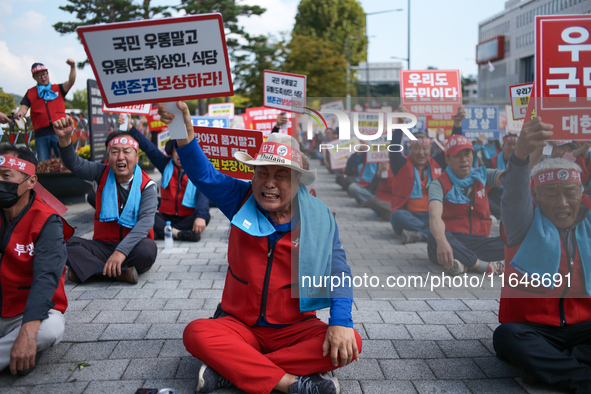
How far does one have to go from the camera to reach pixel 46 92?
24.4ft

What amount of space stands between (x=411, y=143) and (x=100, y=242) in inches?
132

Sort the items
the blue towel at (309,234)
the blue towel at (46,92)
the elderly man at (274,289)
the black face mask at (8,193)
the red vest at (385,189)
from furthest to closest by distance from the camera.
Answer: the blue towel at (46,92) < the red vest at (385,189) < the black face mask at (8,193) < the blue towel at (309,234) < the elderly man at (274,289)

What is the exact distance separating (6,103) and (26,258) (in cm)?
1207


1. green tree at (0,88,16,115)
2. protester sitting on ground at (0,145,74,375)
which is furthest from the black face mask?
green tree at (0,88,16,115)

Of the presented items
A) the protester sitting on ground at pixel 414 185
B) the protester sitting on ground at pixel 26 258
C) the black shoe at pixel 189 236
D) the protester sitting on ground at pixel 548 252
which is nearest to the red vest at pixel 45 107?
the black shoe at pixel 189 236

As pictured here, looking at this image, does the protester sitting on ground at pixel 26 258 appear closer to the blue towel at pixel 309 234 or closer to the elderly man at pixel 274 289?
the elderly man at pixel 274 289

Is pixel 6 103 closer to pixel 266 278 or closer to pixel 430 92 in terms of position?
pixel 430 92

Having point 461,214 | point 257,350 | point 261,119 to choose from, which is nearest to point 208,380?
point 257,350

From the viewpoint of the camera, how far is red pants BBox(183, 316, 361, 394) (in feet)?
8.11

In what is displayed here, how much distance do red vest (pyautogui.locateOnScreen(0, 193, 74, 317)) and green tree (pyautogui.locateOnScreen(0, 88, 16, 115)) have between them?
34.5ft

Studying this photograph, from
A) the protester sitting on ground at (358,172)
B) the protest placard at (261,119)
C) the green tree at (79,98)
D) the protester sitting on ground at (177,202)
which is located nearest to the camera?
the protester sitting on ground at (358,172)

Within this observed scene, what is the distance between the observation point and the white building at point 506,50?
131 feet

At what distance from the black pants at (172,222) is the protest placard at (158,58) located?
163 inches

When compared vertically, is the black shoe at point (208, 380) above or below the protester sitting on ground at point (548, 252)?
below
